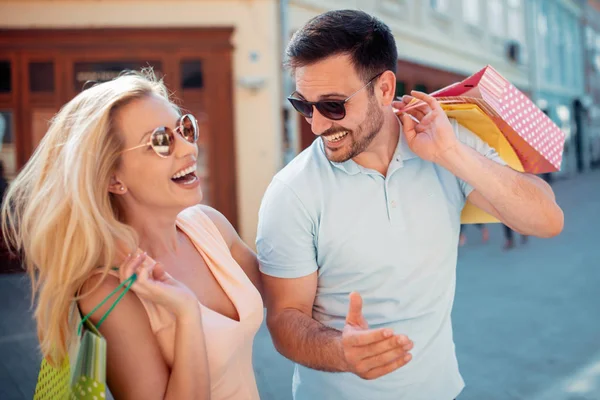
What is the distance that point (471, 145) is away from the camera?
2.46m

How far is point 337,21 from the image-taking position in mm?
2389

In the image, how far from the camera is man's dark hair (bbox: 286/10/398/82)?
2348 millimetres

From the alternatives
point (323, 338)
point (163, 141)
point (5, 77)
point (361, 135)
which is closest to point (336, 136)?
point (361, 135)

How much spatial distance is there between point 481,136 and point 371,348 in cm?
105

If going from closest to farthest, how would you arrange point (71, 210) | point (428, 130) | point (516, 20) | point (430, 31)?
1. point (71, 210)
2. point (428, 130)
3. point (430, 31)
4. point (516, 20)

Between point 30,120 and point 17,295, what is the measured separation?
3191 millimetres

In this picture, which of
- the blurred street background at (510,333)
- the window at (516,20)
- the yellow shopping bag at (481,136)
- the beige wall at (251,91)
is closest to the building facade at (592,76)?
the window at (516,20)

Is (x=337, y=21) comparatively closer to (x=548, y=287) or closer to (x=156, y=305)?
(x=156, y=305)

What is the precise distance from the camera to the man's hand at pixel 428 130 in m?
2.27

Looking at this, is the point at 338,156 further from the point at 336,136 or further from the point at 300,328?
the point at 300,328

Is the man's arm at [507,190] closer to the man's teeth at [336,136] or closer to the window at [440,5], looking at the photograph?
the man's teeth at [336,136]

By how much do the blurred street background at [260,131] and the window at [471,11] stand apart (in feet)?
1.87

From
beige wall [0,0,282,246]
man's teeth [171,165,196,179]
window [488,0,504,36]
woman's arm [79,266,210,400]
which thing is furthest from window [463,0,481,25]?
woman's arm [79,266,210,400]

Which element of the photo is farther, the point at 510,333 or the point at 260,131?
the point at 260,131
